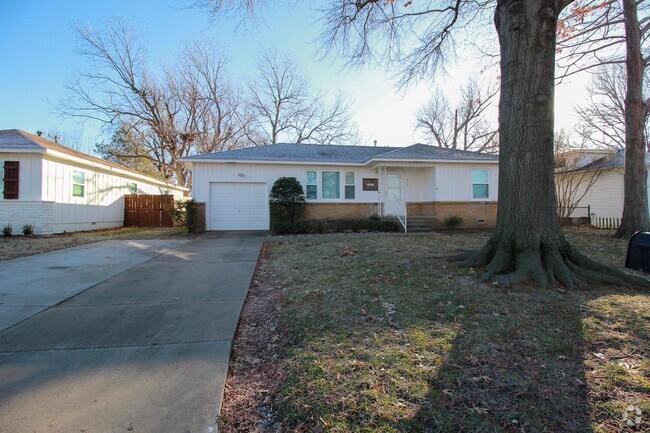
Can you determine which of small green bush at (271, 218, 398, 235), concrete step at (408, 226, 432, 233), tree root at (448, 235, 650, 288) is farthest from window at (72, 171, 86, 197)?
tree root at (448, 235, 650, 288)

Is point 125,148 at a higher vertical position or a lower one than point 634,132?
higher

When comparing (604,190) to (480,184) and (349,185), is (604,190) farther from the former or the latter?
(349,185)

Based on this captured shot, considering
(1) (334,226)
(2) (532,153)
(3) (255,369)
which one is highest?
(2) (532,153)

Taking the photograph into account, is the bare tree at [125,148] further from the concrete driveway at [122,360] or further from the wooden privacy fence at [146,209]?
the concrete driveway at [122,360]

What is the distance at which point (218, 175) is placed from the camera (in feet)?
45.0

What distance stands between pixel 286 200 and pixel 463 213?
26.4ft

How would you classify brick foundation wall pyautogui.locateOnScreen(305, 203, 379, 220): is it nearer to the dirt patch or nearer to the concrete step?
the concrete step

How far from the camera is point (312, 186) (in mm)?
14547

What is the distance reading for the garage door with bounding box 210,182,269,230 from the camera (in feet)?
45.4

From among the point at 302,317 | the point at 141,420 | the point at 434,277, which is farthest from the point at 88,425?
the point at 434,277

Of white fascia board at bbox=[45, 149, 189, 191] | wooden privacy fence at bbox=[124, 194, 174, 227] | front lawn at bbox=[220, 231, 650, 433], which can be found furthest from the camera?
wooden privacy fence at bbox=[124, 194, 174, 227]

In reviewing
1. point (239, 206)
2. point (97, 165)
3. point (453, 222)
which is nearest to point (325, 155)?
point (239, 206)

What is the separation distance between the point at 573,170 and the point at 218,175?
15773 mm

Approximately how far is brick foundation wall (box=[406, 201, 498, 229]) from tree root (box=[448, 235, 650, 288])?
932 centimetres
